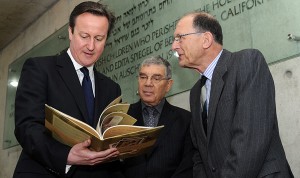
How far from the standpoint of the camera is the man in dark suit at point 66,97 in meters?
1.61

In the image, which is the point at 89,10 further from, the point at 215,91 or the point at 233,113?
the point at 233,113

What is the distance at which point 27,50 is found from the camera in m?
7.22

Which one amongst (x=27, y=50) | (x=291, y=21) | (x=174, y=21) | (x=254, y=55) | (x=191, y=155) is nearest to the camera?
(x=254, y=55)

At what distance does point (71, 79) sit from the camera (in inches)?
73.3

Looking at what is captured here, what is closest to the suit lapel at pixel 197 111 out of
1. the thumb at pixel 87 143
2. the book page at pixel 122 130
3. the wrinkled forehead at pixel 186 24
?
the wrinkled forehead at pixel 186 24

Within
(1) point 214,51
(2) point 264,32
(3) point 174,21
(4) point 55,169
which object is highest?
(3) point 174,21

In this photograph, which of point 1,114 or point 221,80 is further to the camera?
point 1,114

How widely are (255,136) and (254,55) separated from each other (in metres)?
0.44

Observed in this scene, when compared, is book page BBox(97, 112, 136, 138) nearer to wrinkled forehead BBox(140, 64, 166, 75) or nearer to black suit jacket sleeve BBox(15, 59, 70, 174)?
black suit jacket sleeve BBox(15, 59, 70, 174)

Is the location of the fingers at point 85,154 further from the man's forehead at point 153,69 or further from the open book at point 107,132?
the man's forehead at point 153,69

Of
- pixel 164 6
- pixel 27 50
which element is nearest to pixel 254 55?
pixel 164 6

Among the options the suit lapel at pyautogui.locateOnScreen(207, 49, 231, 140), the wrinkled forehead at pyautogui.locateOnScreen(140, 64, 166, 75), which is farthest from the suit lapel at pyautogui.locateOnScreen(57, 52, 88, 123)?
the wrinkled forehead at pyautogui.locateOnScreen(140, 64, 166, 75)

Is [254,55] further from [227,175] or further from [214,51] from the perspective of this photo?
[227,175]

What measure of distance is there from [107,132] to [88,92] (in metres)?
0.41
